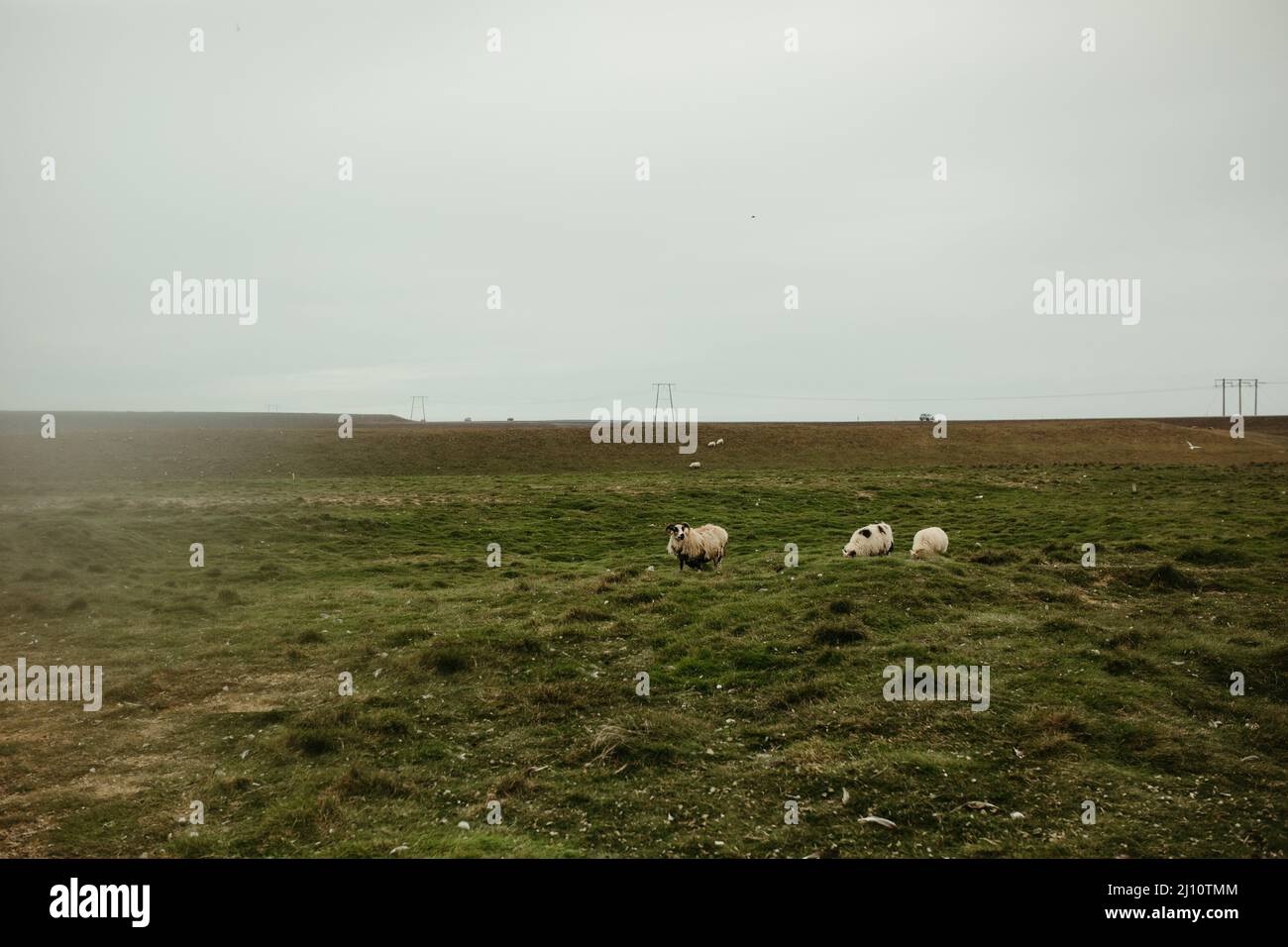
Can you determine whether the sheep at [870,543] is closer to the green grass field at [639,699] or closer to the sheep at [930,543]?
the sheep at [930,543]

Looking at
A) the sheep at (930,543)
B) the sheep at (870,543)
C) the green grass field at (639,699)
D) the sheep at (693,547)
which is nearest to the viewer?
the green grass field at (639,699)

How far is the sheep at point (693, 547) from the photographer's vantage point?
22.3 metres

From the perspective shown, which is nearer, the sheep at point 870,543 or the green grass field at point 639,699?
the green grass field at point 639,699

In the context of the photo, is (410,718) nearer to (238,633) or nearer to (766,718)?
(766,718)

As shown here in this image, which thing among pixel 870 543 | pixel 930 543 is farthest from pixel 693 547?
pixel 930 543

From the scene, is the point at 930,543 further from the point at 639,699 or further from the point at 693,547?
the point at 639,699

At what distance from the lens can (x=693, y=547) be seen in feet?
73.6

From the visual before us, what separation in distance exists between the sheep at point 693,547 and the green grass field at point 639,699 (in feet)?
3.28

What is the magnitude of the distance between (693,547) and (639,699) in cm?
1073

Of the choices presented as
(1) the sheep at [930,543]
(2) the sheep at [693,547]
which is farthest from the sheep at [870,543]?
(2) the sheep at [693,547]

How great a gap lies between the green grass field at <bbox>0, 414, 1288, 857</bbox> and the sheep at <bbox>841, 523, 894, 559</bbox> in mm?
2888

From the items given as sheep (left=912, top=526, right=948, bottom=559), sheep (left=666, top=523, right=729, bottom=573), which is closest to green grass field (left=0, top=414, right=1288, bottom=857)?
sheep (left=666, top=523, right=729, bottom=573)

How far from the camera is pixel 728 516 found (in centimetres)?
3600
